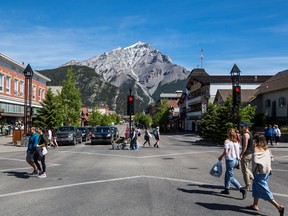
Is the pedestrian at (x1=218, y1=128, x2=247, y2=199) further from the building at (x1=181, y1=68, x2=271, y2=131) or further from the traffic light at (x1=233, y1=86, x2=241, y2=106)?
the building at (x1=181, y1=68, x2=271, y2=131)

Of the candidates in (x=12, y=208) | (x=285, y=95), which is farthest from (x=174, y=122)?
(x=12, y=208)

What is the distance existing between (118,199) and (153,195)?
102cm

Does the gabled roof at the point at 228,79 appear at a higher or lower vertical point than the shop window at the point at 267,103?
higher

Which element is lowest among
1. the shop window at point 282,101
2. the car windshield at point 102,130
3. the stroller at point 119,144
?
the stroller at point 119,144

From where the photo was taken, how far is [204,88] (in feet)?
254

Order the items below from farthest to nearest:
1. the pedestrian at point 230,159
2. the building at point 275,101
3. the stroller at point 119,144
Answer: the building at point 275,101 < the stroller at point 119,144 < the pedestrian at point 230,159

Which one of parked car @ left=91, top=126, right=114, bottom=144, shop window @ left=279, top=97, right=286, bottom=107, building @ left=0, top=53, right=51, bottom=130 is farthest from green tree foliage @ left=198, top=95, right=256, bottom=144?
building @ left=0, top=53, right=51, bottom=130

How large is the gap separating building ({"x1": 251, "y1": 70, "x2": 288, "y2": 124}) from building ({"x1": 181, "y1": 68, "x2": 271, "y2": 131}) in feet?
30.1

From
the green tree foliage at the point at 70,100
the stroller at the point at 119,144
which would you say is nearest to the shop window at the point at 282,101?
the green tree foliage at the point at 70,100

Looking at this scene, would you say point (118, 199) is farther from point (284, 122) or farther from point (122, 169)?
point (284, 122)

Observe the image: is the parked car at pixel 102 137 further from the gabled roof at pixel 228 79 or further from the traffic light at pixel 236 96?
the gabled roof at pixel 228 79

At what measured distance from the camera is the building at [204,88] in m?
73.9

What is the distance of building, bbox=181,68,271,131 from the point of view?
73.9 m

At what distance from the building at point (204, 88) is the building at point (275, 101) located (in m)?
9.18
